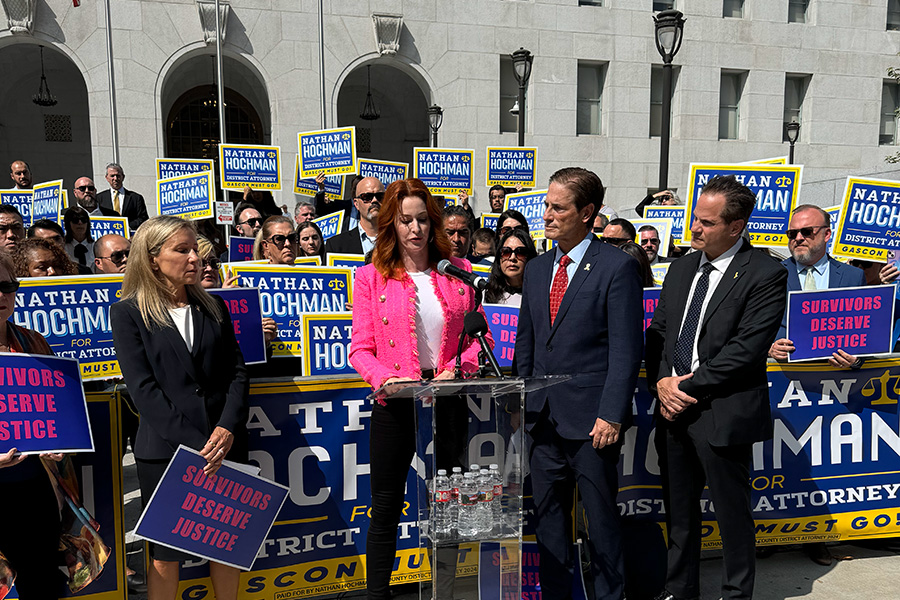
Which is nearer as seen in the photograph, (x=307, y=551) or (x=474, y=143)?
(x=307, y=551)

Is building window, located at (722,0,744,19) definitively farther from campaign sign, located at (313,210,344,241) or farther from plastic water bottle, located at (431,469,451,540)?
plastic water bottle, located at (431,469,451,540)

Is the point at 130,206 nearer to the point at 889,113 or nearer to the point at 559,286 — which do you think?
the point at 559,286

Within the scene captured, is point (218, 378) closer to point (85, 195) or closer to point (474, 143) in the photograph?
point (85, 195)

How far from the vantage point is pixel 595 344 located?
332 cm

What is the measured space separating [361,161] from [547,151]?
1272 centimetres

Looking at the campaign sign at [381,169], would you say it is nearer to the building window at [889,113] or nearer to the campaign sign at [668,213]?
the campaign sign at [668,213]

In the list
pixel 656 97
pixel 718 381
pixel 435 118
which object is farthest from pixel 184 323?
pixel 656 97

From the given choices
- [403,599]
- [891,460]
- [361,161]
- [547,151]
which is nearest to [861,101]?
[547,151]

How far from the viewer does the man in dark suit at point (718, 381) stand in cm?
335

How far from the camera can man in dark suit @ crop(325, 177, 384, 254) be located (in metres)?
5.57

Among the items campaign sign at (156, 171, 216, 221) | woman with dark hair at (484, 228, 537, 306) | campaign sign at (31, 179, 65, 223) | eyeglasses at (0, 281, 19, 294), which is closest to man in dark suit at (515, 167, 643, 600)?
woman with dark hair at (484, 228, 537, 306)

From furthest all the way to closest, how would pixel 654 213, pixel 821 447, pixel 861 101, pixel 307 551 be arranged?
1. pixel 861 101
2. pixel 654 213
3. pixel 821 447
4. pixel 307 551

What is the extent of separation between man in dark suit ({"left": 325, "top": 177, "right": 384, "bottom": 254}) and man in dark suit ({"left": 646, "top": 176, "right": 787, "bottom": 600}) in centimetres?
243

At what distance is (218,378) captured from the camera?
320 cm
